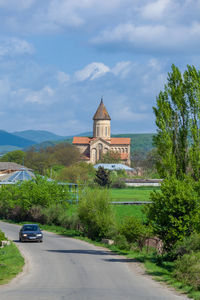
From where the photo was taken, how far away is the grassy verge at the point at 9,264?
73.0 ft

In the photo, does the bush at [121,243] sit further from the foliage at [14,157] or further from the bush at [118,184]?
the foliage at [14,157]

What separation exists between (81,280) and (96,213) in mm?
24036

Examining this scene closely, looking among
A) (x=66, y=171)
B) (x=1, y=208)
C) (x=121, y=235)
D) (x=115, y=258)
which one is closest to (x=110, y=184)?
(x=66, y=171)

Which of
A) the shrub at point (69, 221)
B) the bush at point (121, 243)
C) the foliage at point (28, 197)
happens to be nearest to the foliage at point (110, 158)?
the foliage at point (28, 197)

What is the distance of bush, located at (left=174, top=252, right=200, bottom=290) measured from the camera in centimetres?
2090

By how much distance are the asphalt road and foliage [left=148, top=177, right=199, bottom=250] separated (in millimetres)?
2714

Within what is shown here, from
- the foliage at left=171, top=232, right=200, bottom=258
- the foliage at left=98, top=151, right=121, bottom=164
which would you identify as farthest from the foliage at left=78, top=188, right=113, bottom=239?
the foliage at left=98, top=151, right=121, bottom=164

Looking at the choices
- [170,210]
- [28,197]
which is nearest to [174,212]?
[170,210]

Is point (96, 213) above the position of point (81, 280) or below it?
above

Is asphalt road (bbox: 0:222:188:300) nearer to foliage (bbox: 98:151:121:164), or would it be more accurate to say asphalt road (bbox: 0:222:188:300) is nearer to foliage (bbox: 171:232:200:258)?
foliage (bbox: 171:232:200:258)

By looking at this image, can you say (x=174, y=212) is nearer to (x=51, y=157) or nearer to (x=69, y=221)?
(x=69, y=221)

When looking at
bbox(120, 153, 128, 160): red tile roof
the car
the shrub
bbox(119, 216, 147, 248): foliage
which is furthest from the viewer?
bbox(120, 153, 128, 160): red tile roof

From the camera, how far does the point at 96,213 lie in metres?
45.4

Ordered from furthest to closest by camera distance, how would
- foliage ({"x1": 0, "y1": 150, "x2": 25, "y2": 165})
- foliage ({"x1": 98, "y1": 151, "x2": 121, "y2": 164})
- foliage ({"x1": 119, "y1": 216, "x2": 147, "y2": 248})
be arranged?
foliage ({"x1": 0, "y1": 150, "x2": 25, "y2": 165}) < foliage ({"x1": 98, "y1": 151, "x2": 121, "y2": 164}) < foliage ({"x1": 119, "y1": 216, "x2": 147, "y2": 248})
